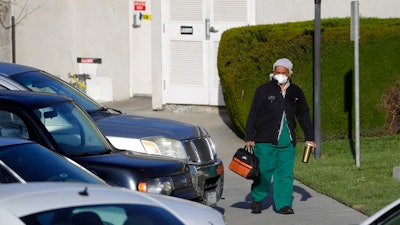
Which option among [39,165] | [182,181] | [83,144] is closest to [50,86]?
[83,144]

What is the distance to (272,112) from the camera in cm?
1035

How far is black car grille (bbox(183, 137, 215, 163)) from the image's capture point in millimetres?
9930

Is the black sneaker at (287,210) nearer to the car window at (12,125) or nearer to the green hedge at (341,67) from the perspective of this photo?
the car window at (12,125)

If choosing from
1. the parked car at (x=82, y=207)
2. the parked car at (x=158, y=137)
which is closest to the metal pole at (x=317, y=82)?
the parked car at (x=158, y=137)

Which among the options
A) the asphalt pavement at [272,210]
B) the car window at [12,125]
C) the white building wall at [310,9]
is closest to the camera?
the car window at [12,125]

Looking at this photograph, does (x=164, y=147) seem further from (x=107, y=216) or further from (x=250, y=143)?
(x=107, y=216)

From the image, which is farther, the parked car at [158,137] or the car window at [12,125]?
the parked car at [158,137]

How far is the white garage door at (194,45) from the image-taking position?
57.3ft

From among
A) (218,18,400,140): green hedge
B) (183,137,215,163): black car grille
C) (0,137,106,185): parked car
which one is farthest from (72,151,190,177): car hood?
(218,18,400,140): green hedge

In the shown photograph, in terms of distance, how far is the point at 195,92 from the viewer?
17.8 metres

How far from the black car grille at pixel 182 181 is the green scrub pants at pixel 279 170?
2.22 m

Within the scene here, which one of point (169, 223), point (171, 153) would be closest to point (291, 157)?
point (171, 153)

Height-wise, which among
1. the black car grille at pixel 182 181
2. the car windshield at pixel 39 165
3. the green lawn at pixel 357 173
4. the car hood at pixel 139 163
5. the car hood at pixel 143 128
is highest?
the car windshield at pixel 39 165

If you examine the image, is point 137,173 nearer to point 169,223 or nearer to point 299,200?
point 169,223
